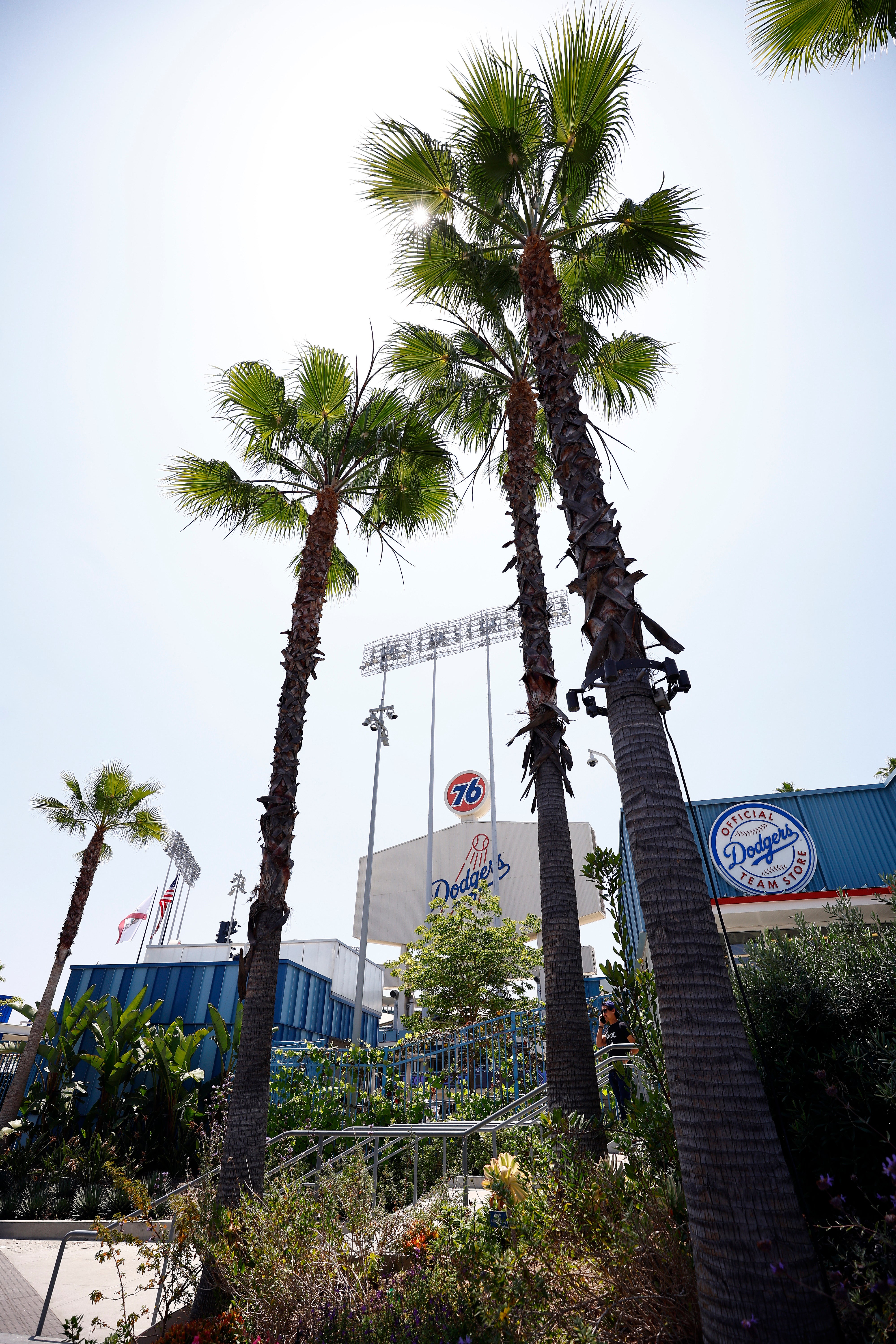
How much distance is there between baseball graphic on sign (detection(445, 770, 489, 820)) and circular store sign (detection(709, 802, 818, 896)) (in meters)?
19.8

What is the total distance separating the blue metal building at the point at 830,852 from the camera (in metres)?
12.1

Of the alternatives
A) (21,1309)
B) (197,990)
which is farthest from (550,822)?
(197,990)

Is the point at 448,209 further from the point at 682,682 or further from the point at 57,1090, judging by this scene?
the point at 57,1090

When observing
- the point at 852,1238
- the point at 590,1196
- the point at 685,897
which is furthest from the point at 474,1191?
the point at 685,897

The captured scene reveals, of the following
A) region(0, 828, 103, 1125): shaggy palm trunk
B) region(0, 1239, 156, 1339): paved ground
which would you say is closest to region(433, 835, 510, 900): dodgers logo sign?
region(0, 828, 103, 1125): shaggy palm trunk

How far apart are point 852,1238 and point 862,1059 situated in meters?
0.70

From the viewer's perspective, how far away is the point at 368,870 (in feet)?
65.6

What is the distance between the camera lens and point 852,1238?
2852 millimetres

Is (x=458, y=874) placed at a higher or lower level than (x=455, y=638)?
lower

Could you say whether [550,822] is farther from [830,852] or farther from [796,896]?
[830,852]

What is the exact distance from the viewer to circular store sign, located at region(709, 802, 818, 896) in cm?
1237

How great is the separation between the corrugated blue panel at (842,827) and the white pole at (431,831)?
51.9ft

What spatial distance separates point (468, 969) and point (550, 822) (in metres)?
13.2

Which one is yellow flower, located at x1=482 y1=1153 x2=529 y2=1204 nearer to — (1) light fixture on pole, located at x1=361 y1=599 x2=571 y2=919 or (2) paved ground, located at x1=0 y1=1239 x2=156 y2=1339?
(2) paved ground, located at x1=0 y1=1239 x2=156 y2=1339
